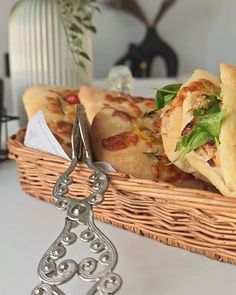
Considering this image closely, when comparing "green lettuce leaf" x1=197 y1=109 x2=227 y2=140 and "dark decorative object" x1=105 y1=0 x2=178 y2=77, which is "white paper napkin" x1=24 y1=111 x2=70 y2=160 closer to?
"green lettuce leaf" x1=197 y1=109 x2=227 y2=140

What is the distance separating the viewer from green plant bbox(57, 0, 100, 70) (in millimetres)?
938

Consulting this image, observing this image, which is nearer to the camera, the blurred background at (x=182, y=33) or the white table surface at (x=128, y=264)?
the white table surface at (x=128, y=264)

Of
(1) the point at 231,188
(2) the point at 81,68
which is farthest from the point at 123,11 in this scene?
(1) the point at 231,188

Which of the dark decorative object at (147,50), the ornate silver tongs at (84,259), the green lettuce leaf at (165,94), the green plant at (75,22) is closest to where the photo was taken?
the ornate silver tongs at (84,259)

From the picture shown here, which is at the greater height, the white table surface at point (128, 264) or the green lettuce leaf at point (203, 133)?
the green lettuce leaf at point (203, 133)

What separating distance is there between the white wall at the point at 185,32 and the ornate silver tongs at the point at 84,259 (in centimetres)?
169

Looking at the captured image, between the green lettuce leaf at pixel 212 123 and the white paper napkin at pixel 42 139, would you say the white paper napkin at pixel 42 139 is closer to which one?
the white paper napkin at pixel 42 139

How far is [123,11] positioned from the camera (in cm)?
210

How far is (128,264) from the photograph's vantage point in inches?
17.3

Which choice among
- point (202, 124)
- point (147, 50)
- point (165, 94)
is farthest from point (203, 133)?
point (147, 50)

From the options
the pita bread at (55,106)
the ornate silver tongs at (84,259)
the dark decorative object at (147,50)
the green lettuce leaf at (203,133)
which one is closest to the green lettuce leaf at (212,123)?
the green lettuce leaf at (203,133)

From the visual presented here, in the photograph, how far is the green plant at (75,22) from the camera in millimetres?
938

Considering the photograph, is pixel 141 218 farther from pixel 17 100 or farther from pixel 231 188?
pixel 17 100

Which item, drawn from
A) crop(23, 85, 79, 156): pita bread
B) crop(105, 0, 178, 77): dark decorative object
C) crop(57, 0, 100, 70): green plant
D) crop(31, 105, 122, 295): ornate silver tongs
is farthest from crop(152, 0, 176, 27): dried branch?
crop(31, 105, 122, 295): ornate silver tongs
